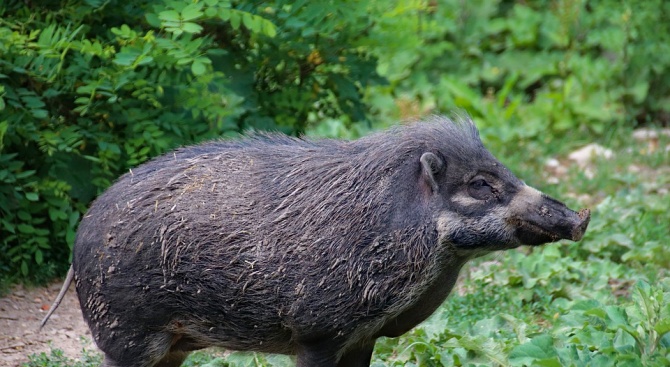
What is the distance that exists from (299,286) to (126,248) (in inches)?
33.0

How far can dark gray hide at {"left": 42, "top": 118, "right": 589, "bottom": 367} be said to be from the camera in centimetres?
429

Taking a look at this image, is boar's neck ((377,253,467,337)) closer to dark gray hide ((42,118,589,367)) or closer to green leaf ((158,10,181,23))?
dark gray hide ((42,118,589,367))

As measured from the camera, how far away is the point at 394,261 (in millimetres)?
4285

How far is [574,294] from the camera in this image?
20.7ft

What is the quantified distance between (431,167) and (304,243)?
67 centimetres

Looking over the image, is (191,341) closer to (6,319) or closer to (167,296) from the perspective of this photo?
(167,296)

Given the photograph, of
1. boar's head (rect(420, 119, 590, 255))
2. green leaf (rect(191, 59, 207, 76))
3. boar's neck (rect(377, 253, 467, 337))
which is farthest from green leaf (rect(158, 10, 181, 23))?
boar's neck (rect(377, 253, 467, 337))

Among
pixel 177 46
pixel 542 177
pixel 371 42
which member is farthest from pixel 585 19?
pixel 177 46

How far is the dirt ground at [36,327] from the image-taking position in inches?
220

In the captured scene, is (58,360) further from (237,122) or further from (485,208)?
(485,208)

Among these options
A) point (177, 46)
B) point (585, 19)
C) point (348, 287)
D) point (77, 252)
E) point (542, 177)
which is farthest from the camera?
point (585, 19)

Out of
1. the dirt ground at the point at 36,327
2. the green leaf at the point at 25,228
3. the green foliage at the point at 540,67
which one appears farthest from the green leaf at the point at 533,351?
the green foliage at the point at 540,67

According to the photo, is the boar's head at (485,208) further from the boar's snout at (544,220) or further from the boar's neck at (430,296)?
the boar's neck at (430,296)

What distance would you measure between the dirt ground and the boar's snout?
269cm
